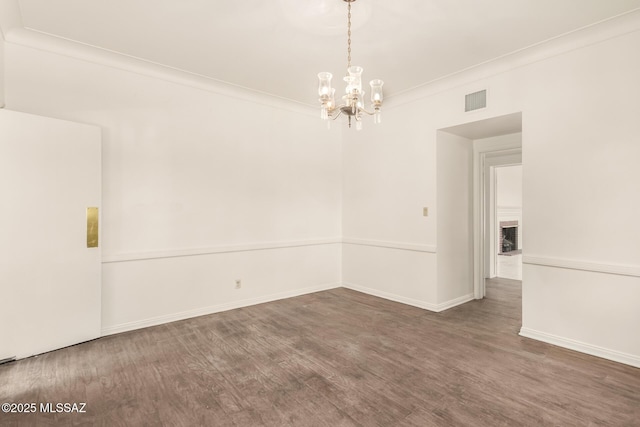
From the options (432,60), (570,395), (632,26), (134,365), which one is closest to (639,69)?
(632,26)

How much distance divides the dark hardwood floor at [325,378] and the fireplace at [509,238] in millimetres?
6179

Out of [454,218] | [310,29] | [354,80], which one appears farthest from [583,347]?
[310,29]

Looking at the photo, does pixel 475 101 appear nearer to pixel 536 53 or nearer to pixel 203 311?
pixel 536 53

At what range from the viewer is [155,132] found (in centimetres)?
377

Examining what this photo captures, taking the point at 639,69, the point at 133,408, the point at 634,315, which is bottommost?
the point at 133,408

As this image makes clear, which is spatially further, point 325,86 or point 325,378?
point 325,378

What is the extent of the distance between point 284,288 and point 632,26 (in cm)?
477

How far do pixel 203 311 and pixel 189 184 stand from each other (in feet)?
5.35

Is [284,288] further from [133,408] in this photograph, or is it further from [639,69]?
[639,69]

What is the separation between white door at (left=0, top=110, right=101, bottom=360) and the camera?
2809 mm

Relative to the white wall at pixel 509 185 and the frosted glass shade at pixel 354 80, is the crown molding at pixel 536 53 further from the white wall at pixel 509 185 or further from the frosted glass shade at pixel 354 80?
the white wall at pixel 509 185

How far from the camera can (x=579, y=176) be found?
3.06m

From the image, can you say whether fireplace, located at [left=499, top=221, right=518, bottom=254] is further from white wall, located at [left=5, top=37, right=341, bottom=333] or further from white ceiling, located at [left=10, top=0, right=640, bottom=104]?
white ceiling, located at [left=10, top=0, right=640, bottom=104]

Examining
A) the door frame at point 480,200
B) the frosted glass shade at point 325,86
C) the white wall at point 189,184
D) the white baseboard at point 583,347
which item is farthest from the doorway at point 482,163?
the frosted glass shade at point 325,86
